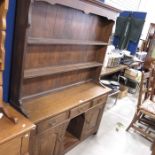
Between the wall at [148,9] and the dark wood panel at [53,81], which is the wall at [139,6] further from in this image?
the dark wood panel at [53,81]

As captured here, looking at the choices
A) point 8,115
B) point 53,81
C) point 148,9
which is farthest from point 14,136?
point 148,9

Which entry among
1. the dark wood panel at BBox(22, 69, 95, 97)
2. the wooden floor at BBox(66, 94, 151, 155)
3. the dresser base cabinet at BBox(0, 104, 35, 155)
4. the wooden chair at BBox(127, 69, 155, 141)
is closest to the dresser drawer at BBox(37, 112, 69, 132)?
the dresser base cabinet at BBox(0, 104, 35, 155)

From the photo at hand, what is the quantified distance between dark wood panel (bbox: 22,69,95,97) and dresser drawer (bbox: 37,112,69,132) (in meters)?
0.35

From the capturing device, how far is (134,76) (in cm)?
397

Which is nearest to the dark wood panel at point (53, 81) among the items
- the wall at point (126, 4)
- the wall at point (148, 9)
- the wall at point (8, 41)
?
the wall at point (8, 41)

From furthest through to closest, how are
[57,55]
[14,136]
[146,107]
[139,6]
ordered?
1. [139,6]
2. [146,107]
3. [57,55]
4. [14,136]

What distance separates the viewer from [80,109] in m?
1.99

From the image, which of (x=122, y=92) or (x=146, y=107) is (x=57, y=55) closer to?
(x=146, y=107)

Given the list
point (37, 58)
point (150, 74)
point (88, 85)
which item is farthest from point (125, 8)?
point (37, 58)

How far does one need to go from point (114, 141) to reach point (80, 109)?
978 millimetres

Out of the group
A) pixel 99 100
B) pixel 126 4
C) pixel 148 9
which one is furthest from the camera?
pixel 148 9

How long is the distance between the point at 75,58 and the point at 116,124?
59.1 inches

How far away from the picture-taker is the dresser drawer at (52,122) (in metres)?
1.56

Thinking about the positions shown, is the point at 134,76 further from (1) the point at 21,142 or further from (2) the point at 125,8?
(1) the point at 21,142
